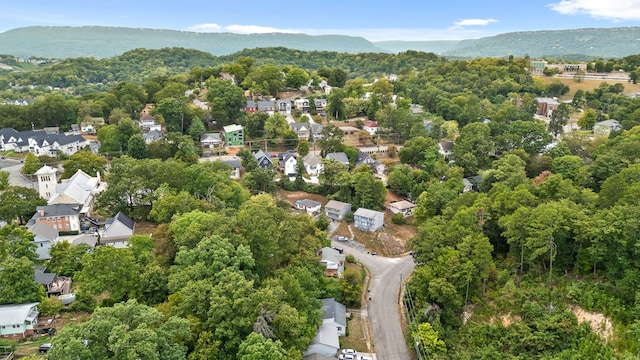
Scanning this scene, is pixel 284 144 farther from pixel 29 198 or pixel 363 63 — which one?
pixel 363 63

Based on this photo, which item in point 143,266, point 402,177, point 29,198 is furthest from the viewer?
point 402,177

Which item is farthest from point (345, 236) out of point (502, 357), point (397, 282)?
point (502, 357)

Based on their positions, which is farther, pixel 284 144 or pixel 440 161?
pixel 284 144

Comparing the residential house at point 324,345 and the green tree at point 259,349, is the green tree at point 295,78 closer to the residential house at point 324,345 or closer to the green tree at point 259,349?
the residential house at point 324,345

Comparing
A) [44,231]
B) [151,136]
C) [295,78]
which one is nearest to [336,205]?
[44,231]

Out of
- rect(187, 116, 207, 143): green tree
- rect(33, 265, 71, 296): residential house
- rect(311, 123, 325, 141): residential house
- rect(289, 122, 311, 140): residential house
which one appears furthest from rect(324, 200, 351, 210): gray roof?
rect(33, 265, 71, 296): residential house

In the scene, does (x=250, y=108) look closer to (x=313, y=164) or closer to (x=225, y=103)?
(x=225, y=103)
